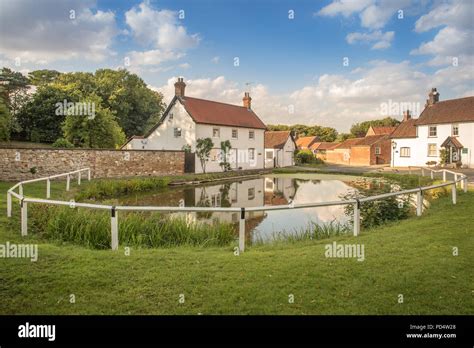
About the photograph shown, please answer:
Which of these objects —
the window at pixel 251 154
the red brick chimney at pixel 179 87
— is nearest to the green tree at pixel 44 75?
the red brick chimney at pixel 179 87

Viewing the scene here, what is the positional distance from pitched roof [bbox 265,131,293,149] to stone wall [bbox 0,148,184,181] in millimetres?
20085

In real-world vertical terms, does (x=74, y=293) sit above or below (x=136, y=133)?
below

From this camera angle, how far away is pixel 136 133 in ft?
177

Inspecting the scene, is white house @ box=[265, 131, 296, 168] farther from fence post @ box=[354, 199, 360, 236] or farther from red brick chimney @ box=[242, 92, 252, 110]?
fence post @ box=[354, 199, 360, 236]

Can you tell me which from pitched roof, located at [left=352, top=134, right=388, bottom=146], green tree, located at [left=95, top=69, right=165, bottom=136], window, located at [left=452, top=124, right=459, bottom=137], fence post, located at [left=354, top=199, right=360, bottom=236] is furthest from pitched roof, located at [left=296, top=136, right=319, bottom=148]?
fence post, located at [left=354, top=199, right=360, bottom=236]

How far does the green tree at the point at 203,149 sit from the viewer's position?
1298 inches

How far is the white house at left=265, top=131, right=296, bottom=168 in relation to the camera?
4734 centimetres

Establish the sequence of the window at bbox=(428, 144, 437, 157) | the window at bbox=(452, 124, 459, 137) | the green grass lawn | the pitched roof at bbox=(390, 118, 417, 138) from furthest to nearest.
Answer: the pitched roof at bbox=(390, 118, 417, 138), the window at bbox=(428, 144, 437, 157), the window at bbox=(452, 124, 459, 137), the green grass lawn

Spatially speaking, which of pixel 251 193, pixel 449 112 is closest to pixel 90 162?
pixel 251 193

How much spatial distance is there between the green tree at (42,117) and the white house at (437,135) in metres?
39.3
